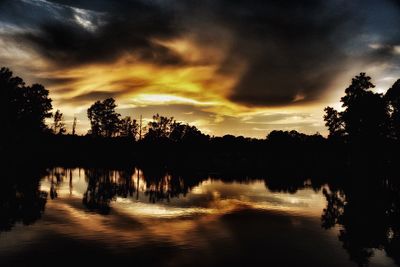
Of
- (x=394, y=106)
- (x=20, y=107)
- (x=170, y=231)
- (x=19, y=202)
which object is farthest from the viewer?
(x=20, y=107)

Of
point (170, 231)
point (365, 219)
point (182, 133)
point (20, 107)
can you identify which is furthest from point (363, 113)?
point (182, 133)

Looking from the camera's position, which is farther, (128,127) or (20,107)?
(128,127)

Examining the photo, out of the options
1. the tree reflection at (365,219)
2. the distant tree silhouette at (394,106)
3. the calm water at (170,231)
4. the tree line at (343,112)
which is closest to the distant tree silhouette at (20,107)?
the tree line at (343,112)

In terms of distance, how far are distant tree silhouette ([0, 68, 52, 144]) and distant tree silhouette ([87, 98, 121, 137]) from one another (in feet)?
169

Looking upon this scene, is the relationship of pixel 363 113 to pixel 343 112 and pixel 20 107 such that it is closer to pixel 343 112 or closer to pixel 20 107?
pixel 343 112

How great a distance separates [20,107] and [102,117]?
6720 centimetres

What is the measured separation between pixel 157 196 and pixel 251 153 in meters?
101

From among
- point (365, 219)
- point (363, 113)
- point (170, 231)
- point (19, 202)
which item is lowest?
point (365, 219)

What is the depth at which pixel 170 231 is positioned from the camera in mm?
23000

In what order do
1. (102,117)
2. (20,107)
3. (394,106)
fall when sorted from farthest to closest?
(102,117), (20,107), (394,106)

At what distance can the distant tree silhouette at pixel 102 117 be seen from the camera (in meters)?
142

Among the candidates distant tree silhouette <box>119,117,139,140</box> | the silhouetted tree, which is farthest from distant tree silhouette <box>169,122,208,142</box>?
the silhouetted tree

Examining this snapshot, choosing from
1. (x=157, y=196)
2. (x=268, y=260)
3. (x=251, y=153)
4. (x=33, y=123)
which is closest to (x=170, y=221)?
(x=268, y=260)

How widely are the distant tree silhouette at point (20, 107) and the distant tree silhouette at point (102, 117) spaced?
51.5 meters
